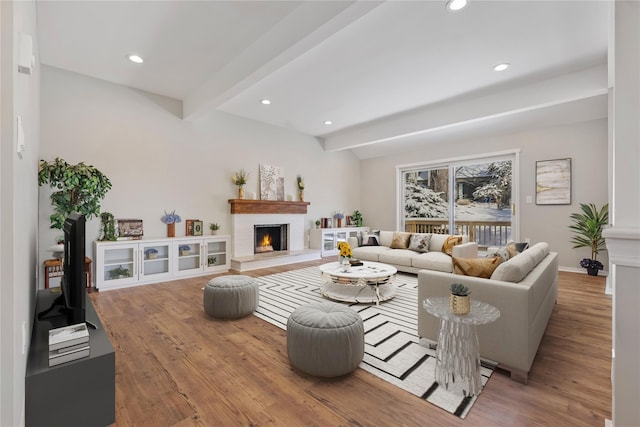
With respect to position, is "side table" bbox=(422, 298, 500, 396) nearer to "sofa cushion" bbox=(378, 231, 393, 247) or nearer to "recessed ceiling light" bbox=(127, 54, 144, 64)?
"sofa cushion" bbox=(378, 231, 393, 247)

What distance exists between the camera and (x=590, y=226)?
467cm

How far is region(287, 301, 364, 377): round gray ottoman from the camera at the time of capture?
6.28 feet

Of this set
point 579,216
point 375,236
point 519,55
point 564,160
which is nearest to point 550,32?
point 519,55

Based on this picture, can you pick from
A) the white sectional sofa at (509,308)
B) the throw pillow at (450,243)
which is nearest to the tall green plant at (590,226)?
the throw pillow at (450,243)

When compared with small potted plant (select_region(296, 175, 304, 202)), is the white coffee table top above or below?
below

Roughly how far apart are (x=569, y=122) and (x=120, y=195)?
764 cm

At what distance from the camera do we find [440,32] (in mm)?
3008

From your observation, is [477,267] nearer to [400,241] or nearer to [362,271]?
[362,271]

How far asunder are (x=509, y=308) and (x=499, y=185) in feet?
16.6

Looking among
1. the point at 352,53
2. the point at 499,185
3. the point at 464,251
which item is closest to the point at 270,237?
the point at 464,251

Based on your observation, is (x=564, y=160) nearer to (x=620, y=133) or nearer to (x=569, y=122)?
(x=569, y=122)

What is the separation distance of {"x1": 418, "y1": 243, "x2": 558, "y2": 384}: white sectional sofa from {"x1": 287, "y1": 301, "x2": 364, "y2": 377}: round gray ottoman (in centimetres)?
69

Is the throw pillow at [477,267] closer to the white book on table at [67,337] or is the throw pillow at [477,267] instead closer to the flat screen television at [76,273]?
the white book on table at [67,337]

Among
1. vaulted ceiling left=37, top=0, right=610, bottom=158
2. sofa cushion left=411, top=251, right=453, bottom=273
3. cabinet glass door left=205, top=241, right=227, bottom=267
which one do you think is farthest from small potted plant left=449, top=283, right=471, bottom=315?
cabinet glass door left=205, top=241, right=227, bottom=267
